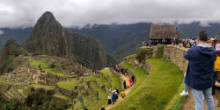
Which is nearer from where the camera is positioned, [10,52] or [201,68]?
[201,68]

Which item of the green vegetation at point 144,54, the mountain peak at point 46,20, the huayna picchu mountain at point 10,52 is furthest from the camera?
the mountain peak at point 46,20

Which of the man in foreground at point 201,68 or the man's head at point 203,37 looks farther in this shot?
the man's head at point 203,37

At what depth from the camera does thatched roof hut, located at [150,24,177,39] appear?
3281cm

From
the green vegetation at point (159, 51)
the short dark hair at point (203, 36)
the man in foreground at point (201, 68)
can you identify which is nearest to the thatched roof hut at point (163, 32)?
the green vegetation at point (159, 51)

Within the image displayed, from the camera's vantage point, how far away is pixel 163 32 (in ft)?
110

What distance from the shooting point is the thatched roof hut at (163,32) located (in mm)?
32812

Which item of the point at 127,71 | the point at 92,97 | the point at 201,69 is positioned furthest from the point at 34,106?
the point at 201,69

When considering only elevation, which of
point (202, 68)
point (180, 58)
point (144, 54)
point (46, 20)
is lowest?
point (144, 54)

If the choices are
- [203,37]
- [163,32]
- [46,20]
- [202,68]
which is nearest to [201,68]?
[202,68]

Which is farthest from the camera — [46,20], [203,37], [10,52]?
[46,20]

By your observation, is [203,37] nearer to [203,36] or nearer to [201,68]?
[203,36]

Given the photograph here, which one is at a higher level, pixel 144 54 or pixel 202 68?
pixel 202 68

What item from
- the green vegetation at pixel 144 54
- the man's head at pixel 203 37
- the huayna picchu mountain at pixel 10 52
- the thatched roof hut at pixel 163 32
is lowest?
the huayna picchu mountain at pixel 10 52

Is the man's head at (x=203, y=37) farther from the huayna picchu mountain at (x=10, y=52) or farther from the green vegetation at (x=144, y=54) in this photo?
the huayna picchu mountain at (x=10, y=52)
